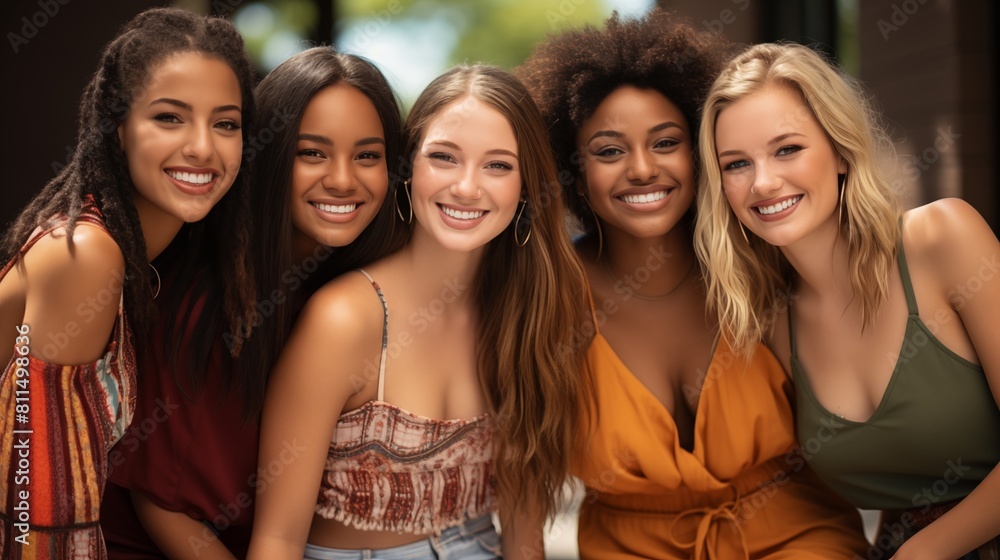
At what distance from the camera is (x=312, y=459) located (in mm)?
2057

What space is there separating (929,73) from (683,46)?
1.75 metres

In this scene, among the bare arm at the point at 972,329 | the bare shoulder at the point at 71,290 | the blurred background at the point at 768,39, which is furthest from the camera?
the blurred background at the point at 768,39

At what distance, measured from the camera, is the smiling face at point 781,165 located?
2.10m

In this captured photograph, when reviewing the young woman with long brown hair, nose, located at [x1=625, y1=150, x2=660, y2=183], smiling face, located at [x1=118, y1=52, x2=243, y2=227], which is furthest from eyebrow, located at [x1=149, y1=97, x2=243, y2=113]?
nose, located at [x1=625, y1=150, x2=660, y2=183]

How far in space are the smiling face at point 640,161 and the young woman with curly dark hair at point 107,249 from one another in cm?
91

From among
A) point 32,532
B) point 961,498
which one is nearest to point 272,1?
point 32,532

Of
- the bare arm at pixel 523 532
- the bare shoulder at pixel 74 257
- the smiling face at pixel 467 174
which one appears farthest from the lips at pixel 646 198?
the bare shoulder at pixel 74 257

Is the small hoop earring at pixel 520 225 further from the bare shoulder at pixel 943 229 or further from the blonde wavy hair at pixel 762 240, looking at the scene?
the bare shoulder at pixel 943 229

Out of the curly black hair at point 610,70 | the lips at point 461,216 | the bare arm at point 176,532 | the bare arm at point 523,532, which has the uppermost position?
the curly black hair at point 610,70

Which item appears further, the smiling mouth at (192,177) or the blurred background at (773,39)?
the blurred background at (773,39)

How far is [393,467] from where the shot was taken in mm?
2166

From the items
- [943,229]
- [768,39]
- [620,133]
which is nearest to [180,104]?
[620,133]

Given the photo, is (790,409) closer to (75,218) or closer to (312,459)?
(312,459)

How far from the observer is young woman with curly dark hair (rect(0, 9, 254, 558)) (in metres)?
1.74
